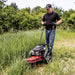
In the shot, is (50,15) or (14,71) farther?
(50,15)

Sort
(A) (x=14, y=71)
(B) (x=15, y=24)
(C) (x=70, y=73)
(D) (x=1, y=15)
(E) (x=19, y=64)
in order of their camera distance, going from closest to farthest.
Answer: (C) (x=70, y=73) → (A) (x=14, y=71) → (E) (x=19, y=64) → (D) (x=1, y=15) → (B) (x=15, y=24)

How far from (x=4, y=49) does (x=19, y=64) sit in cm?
89

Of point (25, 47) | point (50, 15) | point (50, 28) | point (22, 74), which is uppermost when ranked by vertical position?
point (50, 15)

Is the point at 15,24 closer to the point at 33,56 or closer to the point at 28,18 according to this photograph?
the point at 28,18

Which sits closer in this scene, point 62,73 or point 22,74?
point 62,73

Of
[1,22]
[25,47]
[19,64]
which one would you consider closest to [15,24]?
[1,22]

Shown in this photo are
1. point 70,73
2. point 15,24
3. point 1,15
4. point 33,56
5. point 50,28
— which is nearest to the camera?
point 70,73

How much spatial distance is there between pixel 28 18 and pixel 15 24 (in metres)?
1.71

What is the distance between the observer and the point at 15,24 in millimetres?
12648

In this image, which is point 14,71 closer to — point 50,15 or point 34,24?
point 50,15

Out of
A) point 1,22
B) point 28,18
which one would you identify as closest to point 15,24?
point 28,18

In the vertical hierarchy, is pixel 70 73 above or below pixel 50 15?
below

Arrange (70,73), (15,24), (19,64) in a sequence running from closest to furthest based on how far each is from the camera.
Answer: (70,73) < (19,64) < (15,24)

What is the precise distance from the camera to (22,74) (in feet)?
8.82
